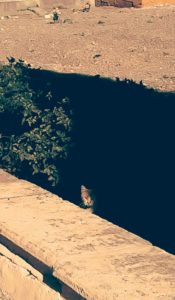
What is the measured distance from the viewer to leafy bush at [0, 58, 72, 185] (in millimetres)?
5008

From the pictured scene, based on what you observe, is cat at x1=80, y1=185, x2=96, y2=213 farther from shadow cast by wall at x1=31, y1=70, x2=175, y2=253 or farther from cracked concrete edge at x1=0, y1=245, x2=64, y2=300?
cracked concrete edge at x1=0, y1=245, x2=64, y2=300

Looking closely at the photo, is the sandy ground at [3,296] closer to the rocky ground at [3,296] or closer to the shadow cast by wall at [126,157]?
the rocky ground at [3,296]

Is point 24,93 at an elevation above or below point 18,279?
above

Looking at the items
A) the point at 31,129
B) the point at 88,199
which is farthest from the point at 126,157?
the point at 31,129

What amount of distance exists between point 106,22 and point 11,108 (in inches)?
473

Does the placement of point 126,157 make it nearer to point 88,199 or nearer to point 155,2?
point 88,199

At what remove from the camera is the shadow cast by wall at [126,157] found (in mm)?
4365

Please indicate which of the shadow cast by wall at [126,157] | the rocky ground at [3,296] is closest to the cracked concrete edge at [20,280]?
the rocky ground at [3,296]

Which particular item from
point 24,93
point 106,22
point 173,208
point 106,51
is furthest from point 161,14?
point 173,208

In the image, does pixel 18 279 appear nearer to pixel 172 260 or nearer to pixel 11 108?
pixel 172 260

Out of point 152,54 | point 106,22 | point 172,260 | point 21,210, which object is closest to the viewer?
point 172,260

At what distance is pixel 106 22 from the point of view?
17109 millimetres

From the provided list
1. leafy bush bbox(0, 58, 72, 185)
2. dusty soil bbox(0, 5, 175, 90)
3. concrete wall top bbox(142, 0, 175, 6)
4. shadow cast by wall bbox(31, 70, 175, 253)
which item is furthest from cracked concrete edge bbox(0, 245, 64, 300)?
concrete wall top bbox(142, 0, 175, 6)

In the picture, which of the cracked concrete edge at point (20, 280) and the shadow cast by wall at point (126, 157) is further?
the shadow cast by wall at point (126, 157)
